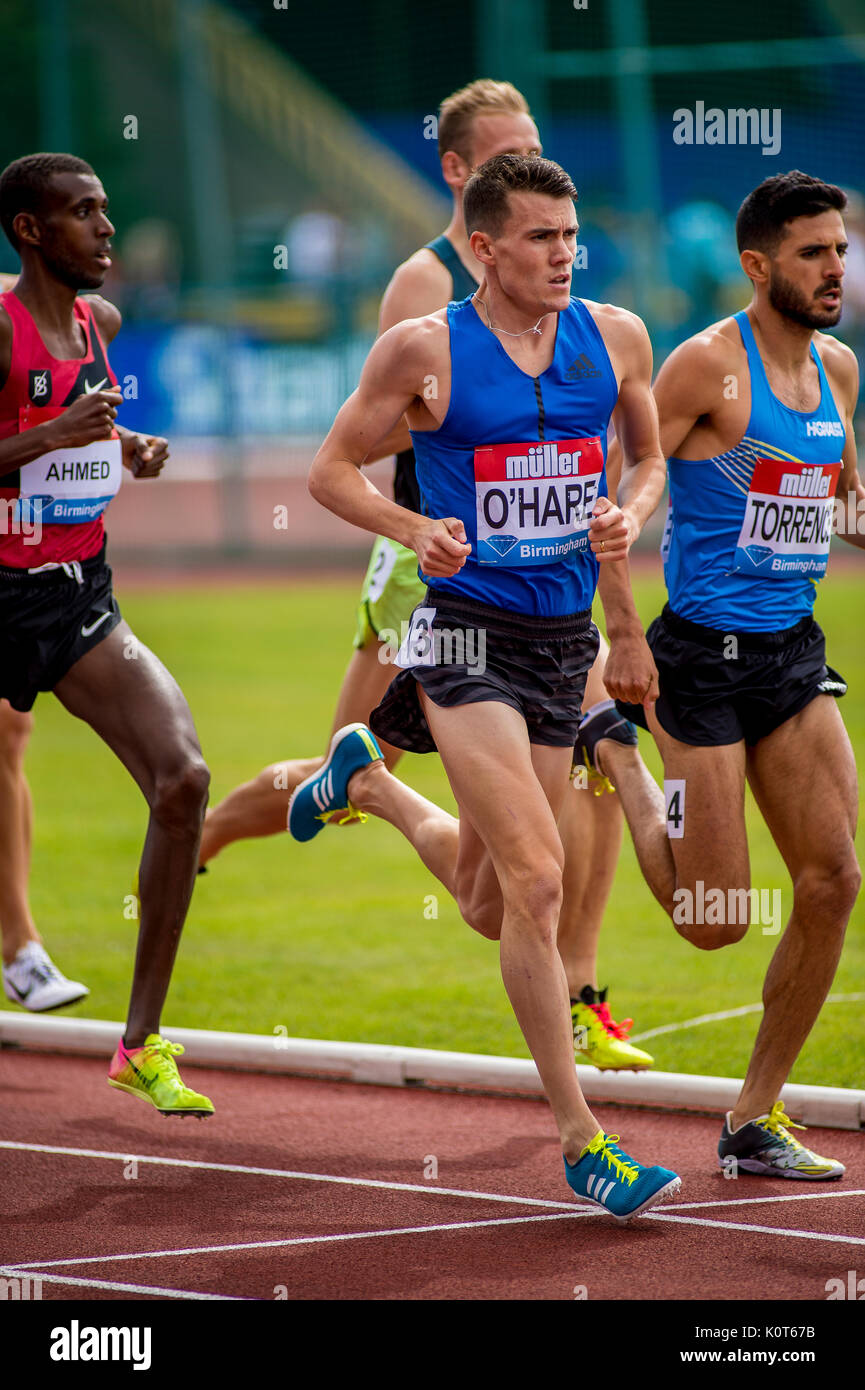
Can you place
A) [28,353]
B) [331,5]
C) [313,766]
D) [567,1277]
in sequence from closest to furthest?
[567,1277], [28,353], [313,766], [331,5]

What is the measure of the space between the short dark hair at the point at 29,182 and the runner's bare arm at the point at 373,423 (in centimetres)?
157

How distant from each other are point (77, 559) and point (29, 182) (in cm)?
123

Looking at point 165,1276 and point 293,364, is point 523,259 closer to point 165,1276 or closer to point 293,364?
point 165,1276

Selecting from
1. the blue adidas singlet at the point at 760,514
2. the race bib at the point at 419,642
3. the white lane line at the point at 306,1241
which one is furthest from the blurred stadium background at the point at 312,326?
the race bib at the point at 419,642

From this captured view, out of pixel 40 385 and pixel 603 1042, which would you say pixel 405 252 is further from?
pixel 603 1042

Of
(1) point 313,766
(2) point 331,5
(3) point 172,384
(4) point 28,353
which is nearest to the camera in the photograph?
(4) point 28,353

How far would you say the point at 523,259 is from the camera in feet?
15.9

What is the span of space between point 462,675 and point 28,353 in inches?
77.0

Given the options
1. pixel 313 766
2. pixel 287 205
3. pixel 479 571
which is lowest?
pixel 313 766

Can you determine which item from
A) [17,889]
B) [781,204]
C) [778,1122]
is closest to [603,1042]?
[778,1122]

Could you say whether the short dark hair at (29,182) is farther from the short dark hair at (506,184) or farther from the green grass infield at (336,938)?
the green grass infield at (336,938)

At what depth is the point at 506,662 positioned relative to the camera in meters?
4.93

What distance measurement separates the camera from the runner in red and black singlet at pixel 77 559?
562 centimetres
